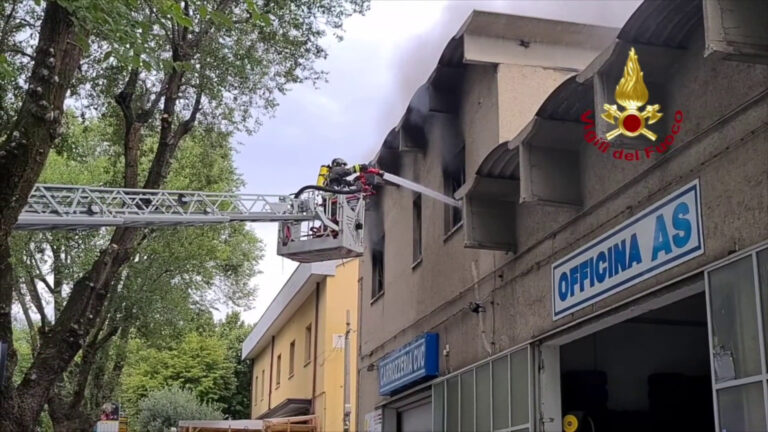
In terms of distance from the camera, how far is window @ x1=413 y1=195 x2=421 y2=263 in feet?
50.4

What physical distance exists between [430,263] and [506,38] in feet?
12.9

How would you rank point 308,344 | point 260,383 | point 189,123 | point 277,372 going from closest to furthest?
point 189,123
point 308,344
point 277,372
point 260,383

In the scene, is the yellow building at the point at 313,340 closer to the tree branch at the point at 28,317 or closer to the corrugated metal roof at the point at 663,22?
the tree branch at the point at 28,317

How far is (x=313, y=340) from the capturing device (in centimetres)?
2616

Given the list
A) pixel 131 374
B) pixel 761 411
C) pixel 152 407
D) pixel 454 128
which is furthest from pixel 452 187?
pixel 131 374

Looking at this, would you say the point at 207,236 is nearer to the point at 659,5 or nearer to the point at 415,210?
the point at 415,210

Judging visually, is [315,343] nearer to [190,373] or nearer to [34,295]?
[34,295]

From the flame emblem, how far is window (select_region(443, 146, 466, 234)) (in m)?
5.58

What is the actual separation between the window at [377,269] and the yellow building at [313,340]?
2750 mm

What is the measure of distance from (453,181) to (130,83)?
517 cm

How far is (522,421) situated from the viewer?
33.8ft

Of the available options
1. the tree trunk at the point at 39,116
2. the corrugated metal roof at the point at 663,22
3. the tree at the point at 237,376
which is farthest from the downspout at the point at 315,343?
the tree at the point at 237,376

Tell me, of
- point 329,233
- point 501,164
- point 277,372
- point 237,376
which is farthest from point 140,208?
point 237,376

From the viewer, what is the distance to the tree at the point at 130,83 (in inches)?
312
